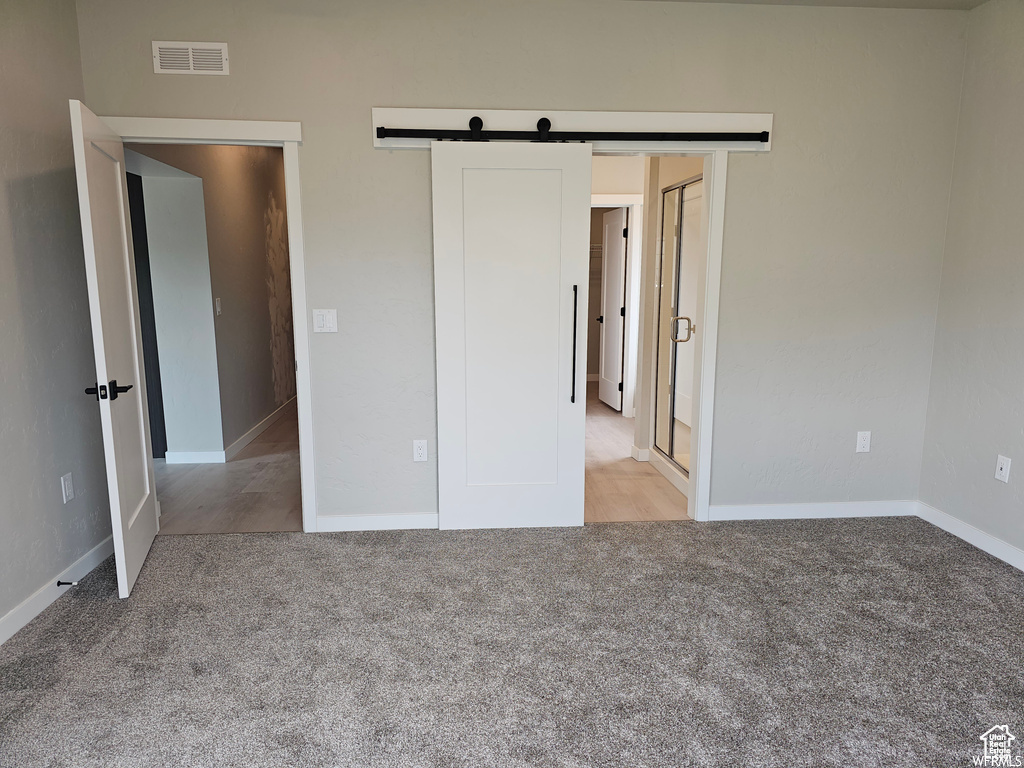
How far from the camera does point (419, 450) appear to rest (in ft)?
10.8

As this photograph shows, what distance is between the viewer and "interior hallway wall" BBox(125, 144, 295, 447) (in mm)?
4645

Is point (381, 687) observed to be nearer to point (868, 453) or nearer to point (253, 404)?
point (868, 453)

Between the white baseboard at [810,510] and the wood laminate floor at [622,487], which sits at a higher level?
the white baseboard at [810,510]

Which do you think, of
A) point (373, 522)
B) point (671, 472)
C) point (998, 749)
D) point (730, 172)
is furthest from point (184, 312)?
point (998, 749)

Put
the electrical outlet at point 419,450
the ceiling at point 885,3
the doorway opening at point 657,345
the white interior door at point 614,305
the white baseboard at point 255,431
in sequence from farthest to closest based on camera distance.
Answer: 1. the white interior door at point 614,305
2. the white baseboard at point 255,431
3. the doorway opening at point 657,345
4. the electrical outlet at point 419,450
5. the ceiling at point 885,3

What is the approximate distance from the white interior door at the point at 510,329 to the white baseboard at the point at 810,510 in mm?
853

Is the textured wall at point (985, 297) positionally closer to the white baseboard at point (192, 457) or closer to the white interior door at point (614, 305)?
the white interior door at point (614, 305)

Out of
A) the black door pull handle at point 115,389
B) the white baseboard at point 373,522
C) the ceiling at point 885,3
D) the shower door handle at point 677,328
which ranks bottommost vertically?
the white baseboard at point 373,522

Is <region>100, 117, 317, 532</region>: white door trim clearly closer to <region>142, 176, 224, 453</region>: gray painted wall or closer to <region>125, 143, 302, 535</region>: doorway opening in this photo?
<region>125, 143, 302, 535</region>: doorway opening

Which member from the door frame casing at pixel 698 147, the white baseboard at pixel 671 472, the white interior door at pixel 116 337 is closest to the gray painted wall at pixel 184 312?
the white interior door at pixel 116 337

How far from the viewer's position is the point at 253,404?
5418mm

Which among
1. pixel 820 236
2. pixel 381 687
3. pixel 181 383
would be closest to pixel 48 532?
pixel 381 687

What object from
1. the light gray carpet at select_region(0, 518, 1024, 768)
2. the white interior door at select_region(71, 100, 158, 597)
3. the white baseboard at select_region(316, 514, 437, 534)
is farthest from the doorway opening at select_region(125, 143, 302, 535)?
Result: the light gray carpet at select_region(0, 518, 1024, 768)

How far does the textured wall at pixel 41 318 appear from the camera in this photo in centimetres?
235
